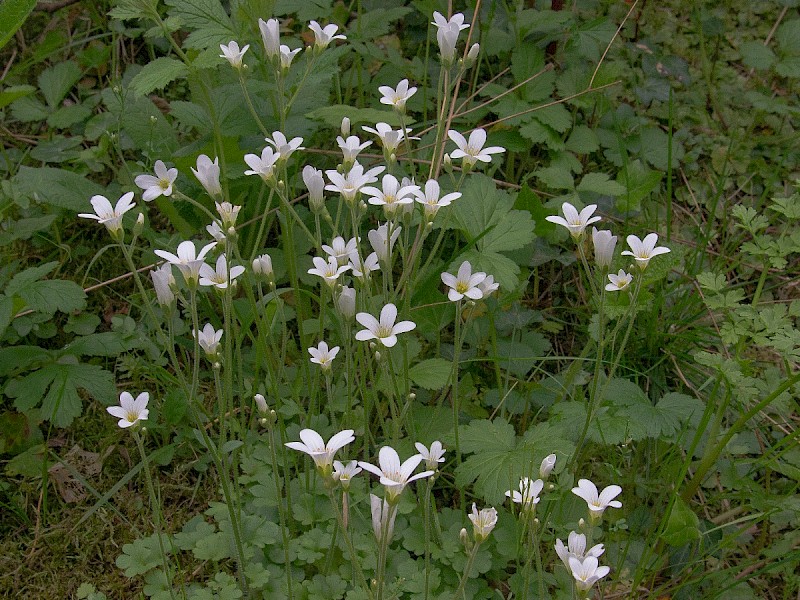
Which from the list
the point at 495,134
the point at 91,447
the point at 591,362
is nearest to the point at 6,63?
the point at 91,447

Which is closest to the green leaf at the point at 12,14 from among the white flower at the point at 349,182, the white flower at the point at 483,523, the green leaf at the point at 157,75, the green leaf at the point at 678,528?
the green leaf at the point at 157,75

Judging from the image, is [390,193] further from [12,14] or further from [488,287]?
[12,14]

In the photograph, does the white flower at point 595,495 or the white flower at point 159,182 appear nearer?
A: the white flower at point 595,495

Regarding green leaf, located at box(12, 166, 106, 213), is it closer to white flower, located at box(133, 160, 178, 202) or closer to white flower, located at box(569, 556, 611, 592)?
white flower, located at box(133, 160, 178, 202)

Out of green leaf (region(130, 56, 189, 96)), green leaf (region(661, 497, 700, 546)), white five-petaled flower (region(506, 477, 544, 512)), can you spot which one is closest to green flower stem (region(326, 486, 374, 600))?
white five-petaled flower (region(506, 477, 544, 512))

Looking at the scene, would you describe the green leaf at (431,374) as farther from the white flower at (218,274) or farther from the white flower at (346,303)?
the white flower at (218,274)
